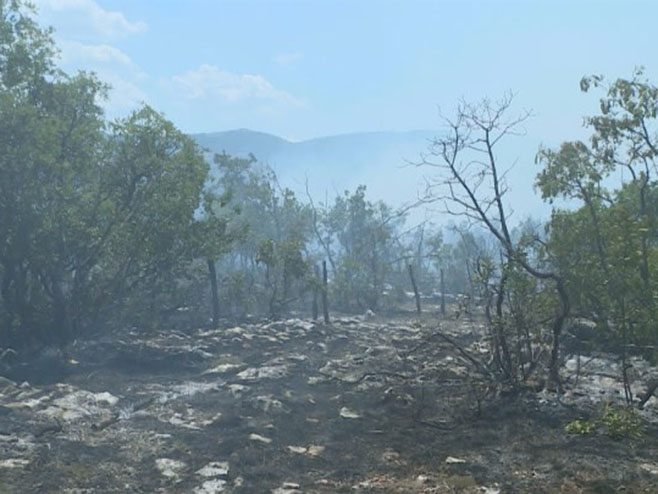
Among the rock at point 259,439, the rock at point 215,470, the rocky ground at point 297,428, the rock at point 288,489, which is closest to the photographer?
the rock at point 288,489

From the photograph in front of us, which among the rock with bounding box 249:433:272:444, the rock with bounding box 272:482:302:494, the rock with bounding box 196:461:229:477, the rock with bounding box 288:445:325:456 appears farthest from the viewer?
the rock with bounding box 249:433:272:444

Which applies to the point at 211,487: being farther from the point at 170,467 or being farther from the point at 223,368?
the point at 223,368

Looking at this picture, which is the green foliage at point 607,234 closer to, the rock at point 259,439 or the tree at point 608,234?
the tree at point 608,234

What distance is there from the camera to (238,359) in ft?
61.5

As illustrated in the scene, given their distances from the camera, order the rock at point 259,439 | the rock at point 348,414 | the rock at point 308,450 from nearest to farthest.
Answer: the rock at point 308,450, the rock at point 259,439, the rock at point 348,414

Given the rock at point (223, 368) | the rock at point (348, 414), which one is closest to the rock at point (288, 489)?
the rock at point (348, 414)

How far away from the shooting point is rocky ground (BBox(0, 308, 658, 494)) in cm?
911

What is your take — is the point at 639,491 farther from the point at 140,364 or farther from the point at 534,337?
the point at 140,364

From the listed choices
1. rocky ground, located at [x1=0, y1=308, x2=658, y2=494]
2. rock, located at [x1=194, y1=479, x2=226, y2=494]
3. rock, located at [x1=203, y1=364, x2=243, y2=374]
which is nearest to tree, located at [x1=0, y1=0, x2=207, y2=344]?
rocky ground, located at [x1=0, y1=308, x2=658, y2=494]

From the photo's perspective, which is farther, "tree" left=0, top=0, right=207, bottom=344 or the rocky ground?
"tree" left=0, top=0, right=207, bottom=344

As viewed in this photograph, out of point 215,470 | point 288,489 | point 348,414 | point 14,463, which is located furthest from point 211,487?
point 348,414

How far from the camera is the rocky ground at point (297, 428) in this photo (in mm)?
9109

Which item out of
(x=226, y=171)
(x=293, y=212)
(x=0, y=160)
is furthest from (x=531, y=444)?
(x=226, y=171)

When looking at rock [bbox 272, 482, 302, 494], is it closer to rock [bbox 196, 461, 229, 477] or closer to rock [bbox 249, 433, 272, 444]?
rock [bbox 196, 461, 229, 477]
